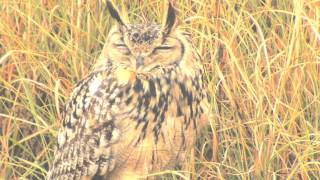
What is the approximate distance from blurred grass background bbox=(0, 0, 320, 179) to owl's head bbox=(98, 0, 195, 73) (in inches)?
5.9

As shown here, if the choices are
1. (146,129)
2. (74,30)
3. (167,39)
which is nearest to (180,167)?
(146,129)

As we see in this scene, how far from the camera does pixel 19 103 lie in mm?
2686

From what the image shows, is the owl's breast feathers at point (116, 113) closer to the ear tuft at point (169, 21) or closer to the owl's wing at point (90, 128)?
the owl's wing at point (90, 128)

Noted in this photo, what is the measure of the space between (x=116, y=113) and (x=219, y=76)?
0.33 meters

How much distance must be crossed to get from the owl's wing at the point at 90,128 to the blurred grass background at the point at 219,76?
63 millimetres

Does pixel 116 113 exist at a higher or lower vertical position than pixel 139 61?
lower

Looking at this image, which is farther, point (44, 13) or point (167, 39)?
point (44, 13)

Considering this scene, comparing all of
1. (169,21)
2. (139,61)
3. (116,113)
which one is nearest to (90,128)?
(116,113)

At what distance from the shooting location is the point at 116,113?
8.01ft

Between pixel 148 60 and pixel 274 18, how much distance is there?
2.07ft

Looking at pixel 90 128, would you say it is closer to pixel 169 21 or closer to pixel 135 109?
pixel 135 109

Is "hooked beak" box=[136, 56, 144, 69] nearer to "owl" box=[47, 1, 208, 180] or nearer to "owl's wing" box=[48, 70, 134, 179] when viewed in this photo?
"owl" box=[47, 1, 208, 180]

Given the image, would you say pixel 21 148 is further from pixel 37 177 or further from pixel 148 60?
pixel 148 60

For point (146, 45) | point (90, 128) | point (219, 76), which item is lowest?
point (90, 128)
